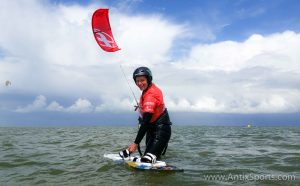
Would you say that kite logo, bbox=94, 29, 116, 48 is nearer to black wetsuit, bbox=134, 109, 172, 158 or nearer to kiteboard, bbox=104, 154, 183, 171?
black wetsuit, bbox=134, 109, 172, 158

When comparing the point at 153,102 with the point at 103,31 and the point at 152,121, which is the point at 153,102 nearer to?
the point at 152,121

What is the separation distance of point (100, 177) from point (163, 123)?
2.62 meters

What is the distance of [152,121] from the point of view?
957 cm

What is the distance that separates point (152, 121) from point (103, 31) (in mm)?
4679

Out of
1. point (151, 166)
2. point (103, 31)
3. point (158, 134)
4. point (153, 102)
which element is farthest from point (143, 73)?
point (103, 31)

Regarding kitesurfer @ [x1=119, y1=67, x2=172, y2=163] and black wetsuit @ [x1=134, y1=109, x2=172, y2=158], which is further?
black wetsuit @ [x1=134, y1=109, x2=172, y2=158]

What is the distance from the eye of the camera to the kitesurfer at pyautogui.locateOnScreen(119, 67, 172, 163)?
361 inches

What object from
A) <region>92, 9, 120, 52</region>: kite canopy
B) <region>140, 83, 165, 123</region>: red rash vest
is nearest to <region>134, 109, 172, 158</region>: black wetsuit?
<region>140, 83, 165, 123</region>: red rash vest

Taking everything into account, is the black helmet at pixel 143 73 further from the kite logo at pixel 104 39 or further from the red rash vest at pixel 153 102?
the kite logo at pixel 104 39

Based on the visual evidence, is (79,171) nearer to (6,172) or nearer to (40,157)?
(6,172)

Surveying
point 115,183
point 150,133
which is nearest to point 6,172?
point 115,183

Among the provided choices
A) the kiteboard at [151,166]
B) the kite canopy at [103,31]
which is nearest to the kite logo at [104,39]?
the kite canopy at [103,31]

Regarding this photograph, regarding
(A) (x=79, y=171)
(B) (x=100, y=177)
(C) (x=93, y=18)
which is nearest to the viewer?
(B) (x=100, y=177)

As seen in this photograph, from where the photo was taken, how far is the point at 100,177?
8172 mm
